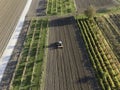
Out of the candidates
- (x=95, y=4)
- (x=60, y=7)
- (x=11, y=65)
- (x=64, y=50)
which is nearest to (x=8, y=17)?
(x=60, y=7)

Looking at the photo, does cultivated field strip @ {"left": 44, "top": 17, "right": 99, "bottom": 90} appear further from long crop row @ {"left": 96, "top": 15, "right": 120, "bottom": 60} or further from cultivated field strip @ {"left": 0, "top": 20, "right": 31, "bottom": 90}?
cultivated field strip @ {"left": 0, "top": 20, "right": 31, "bottom": 90}

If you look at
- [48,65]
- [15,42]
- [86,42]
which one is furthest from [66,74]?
[15,42]

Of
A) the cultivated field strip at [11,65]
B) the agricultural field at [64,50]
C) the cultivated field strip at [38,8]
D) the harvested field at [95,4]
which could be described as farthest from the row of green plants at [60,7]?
the cultivated field strip at [11,65]

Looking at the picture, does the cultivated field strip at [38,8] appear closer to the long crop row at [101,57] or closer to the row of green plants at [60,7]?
the row of green plants at [60,7]

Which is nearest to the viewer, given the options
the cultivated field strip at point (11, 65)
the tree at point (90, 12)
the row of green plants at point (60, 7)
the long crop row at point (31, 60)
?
the long crop row at point (31, 60)

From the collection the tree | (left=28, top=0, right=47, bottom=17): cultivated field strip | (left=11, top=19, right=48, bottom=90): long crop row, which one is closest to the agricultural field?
(left=11, top=19, right=48, bottom=90): long crop row

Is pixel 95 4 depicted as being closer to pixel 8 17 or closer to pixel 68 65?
pixel 8 17
